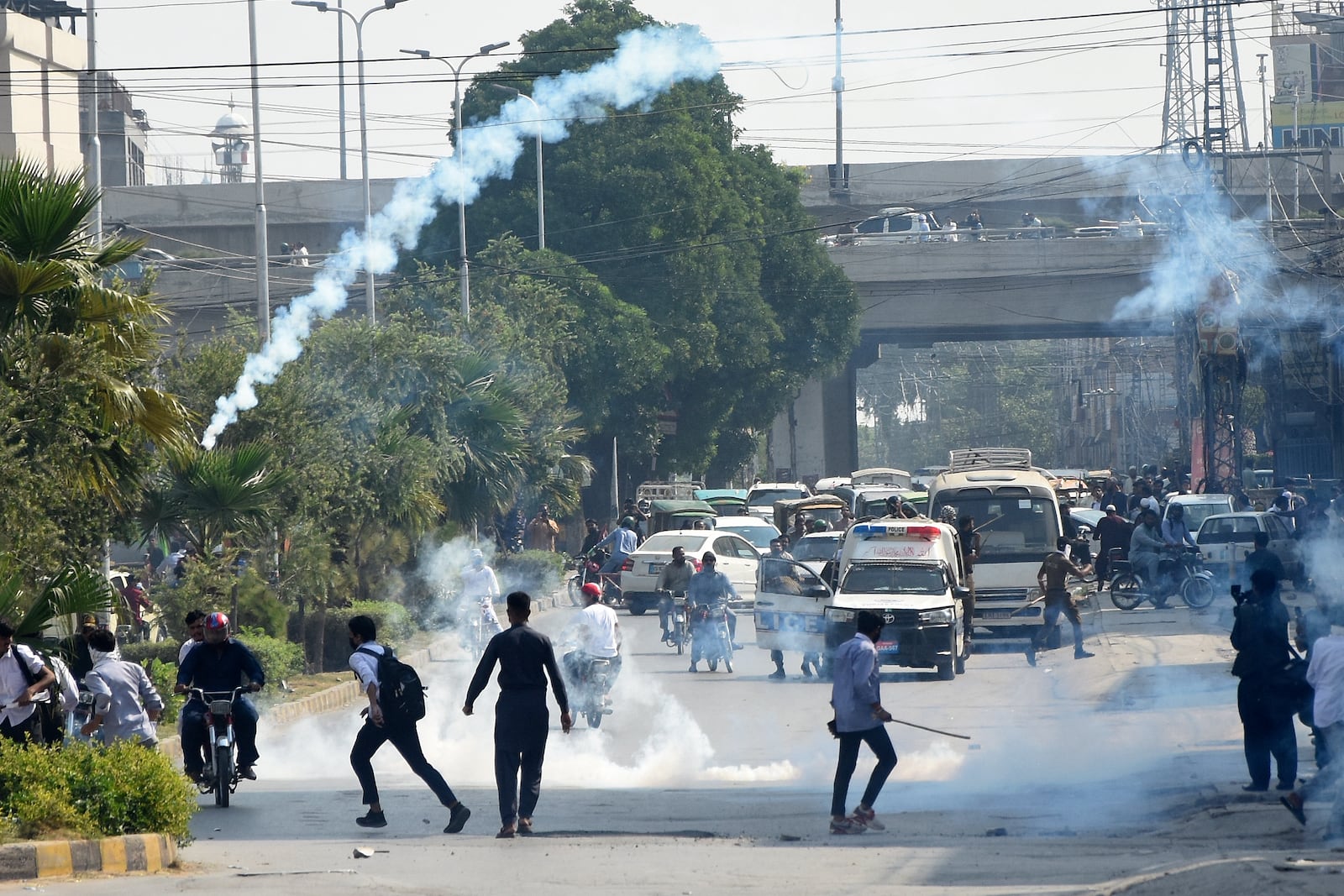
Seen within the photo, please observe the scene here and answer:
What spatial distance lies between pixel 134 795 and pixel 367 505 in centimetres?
1290

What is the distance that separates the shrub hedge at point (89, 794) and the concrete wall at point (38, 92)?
51053 millimetres

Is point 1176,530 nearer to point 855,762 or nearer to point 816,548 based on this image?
point 816,548

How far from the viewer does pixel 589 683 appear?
16.1 m

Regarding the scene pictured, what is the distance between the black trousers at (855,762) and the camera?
35.8 ft

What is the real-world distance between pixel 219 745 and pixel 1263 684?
7146 millimetres

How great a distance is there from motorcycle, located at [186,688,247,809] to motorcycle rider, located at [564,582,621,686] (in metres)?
4.19

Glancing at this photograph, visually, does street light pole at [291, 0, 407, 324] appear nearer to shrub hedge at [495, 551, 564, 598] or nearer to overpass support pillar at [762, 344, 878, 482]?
shrub hedge at [495, 551, 564, 598]

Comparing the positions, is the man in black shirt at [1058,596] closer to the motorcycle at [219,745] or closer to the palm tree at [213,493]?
the palm tree at [213,493]

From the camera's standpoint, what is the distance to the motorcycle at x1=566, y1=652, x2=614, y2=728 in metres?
16.0


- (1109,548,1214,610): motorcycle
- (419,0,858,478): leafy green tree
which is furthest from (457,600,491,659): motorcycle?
(419,0,858,478): leafy green tree

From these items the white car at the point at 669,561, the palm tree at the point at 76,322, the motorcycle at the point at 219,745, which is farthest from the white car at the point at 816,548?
the motorcycle at the point at 219,745

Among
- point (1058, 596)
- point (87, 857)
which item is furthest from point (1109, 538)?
point (87, 857)

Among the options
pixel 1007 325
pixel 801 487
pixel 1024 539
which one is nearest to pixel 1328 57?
pixel 1007 325

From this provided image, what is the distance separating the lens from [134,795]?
9.52m
